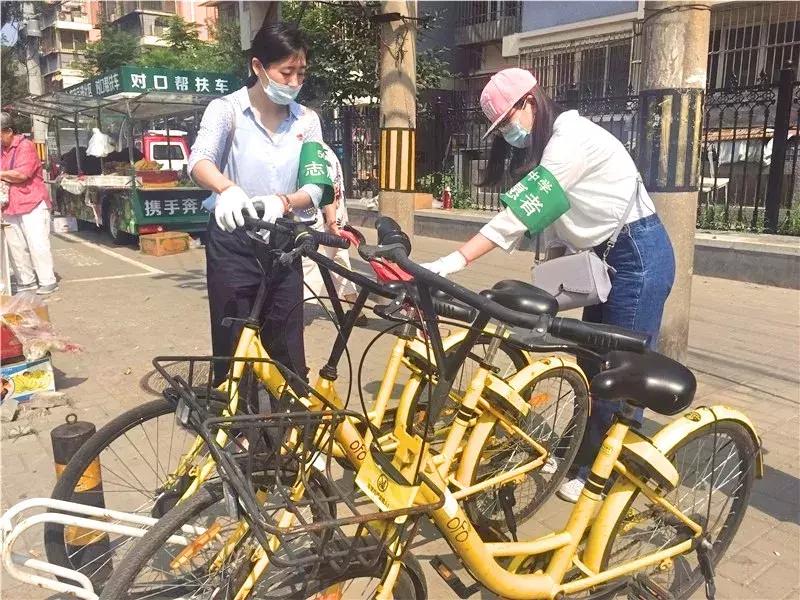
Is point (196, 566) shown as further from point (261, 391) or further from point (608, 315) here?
point (608, 315)

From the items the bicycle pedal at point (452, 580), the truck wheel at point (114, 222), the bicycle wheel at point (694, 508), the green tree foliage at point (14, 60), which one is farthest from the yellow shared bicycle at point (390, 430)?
the green tree foliage at point (14, 60)

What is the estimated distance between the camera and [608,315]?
2963 millimetres

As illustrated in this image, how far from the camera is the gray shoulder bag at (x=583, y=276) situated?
2.74 metres

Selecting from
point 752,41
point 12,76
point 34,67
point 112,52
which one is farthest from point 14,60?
point 752,41

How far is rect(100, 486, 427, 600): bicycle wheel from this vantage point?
176 centimetres

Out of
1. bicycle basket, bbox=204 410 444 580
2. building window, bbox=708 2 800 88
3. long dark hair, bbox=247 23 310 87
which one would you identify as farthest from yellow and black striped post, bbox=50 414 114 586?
building window, bbox=708 2 800 88

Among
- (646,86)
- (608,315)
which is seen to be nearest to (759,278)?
(646,86)

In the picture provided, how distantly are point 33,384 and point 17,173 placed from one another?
3334mm

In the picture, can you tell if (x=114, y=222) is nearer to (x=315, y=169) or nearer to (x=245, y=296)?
(x=245, y=296)

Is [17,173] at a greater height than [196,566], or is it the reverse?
[17,173]

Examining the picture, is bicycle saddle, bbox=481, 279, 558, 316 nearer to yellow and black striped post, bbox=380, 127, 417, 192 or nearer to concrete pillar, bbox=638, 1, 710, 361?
concrete pillar, bbox=638, 1, 710, 361

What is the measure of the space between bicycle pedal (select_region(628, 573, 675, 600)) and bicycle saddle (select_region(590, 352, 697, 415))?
654mm

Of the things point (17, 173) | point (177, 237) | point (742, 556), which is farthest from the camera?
point (177, 237)

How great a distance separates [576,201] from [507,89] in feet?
1.68
